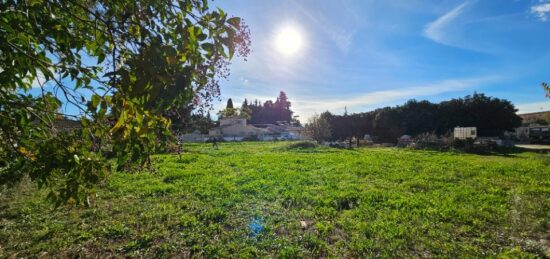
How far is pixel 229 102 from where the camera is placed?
78250mm

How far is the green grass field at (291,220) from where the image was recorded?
3.81 metres

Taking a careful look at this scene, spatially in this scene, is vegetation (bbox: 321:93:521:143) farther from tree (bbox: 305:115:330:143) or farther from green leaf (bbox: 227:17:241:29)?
green leaf (bbox: 227:17:241:29)

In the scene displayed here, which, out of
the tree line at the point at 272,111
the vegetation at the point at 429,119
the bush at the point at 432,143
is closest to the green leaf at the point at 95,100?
the bush at the point at 432,143

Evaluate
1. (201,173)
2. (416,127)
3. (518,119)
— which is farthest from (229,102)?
(201,173)

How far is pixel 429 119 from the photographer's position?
114ft

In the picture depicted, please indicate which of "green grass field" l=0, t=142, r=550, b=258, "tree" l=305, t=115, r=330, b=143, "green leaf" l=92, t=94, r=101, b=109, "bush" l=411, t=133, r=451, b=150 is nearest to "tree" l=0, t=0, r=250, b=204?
"green leaf" l=92, t=94, r=101, b=109

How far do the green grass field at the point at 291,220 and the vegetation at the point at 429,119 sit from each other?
27.8m

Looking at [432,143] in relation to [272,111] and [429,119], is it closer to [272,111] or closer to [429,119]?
[429,119]

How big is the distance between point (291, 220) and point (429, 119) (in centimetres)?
3484

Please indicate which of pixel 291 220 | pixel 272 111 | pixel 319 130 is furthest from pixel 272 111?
pixel 291 220

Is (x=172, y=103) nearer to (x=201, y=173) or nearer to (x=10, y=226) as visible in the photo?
(x=10, y=226)

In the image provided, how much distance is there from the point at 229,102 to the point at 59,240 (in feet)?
247

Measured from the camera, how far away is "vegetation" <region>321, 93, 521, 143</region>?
3164cm

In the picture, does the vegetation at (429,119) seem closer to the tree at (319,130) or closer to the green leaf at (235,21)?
the tree at (319,130)
